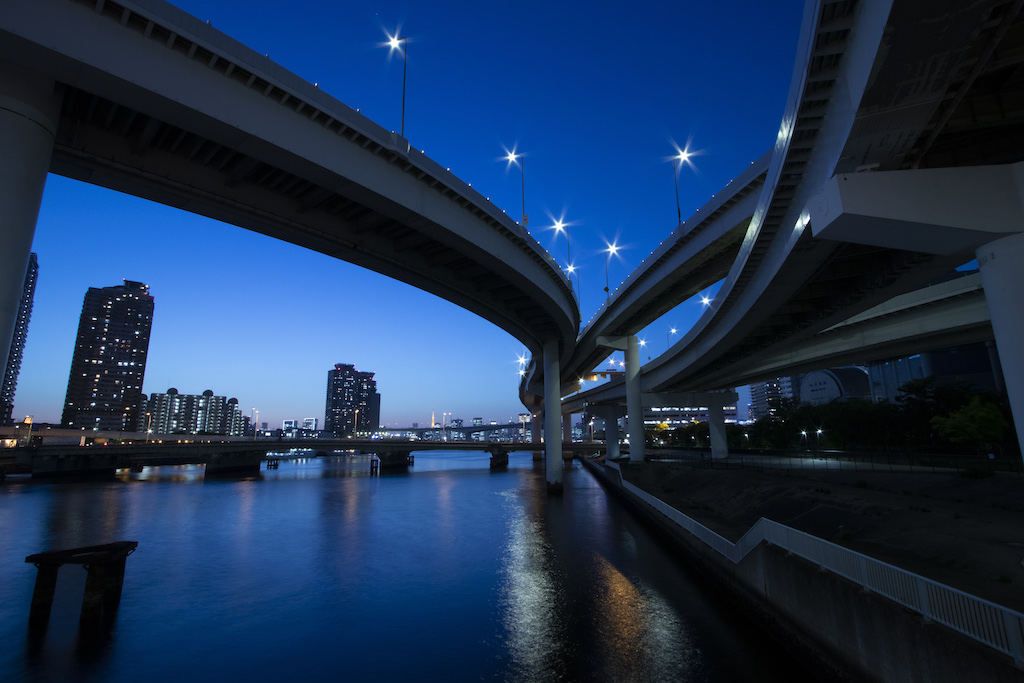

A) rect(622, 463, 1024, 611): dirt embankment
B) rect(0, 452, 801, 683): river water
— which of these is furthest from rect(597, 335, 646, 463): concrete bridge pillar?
rect(0, 452, 801, 683): river water

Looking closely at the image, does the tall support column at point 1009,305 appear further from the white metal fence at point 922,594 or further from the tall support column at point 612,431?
the tall support column at point 612,431

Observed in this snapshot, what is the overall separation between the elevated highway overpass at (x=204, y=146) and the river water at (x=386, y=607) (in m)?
9.69

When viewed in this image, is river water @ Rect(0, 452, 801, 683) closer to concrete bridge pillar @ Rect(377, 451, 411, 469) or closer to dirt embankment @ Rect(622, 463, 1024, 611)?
dirt embankment @ Rect(622, 463, 1024, 611)

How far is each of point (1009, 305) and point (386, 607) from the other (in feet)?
61.7

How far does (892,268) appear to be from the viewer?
15.5 m

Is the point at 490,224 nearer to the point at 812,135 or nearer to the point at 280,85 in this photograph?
the point at 280,85

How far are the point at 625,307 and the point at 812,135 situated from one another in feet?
87.5

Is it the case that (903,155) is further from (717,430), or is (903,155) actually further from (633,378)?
(717,430)

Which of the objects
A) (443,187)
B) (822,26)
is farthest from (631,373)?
(822,26)

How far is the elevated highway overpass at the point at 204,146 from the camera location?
10242mm

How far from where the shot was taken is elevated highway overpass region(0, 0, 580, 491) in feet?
33.6

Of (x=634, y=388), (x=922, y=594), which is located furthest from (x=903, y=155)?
(x=634, y=388)

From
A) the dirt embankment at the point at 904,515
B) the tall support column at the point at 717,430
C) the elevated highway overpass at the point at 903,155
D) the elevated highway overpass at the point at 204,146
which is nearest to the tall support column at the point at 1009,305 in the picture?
the elevated highway overpass at the point at 903,155

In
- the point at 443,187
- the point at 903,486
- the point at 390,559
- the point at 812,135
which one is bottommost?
the point at 390,559
